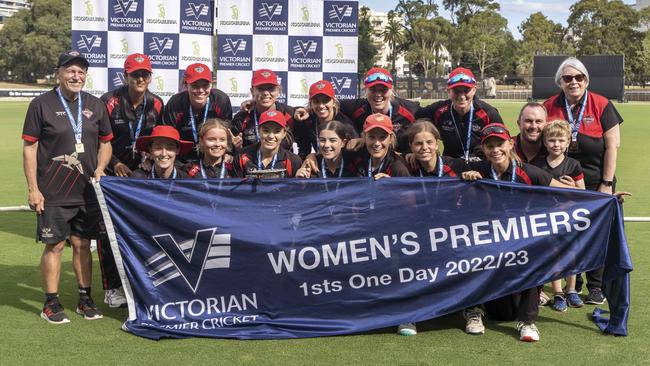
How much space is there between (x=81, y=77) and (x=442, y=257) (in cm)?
302

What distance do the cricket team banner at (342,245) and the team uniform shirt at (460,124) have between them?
42.1 inches

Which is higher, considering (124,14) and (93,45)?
(124,14)

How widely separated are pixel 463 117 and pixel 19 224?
6.15 m

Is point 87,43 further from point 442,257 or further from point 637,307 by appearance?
point 637,307

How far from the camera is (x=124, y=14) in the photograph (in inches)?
370

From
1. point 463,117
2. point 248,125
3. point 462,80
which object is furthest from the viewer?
point 248,125

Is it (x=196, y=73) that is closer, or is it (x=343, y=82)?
(x=196, y=73)

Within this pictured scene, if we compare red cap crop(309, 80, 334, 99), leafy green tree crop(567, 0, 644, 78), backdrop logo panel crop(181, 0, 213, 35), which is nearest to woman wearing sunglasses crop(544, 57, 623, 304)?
red cap crop(309, 80, 334, 99)

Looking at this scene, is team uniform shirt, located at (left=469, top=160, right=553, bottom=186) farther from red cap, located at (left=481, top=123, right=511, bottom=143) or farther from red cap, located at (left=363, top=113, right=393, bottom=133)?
red cap, located at (left=363, top=113, right=393, bottom=133)

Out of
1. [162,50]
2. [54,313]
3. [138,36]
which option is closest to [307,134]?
[54,313]

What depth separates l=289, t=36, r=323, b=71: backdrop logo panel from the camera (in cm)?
989

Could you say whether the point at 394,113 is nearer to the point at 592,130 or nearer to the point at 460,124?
the point at 460,124

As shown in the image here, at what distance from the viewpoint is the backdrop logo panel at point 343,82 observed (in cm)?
1010

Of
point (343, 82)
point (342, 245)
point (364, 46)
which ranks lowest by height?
point (342, 245)
